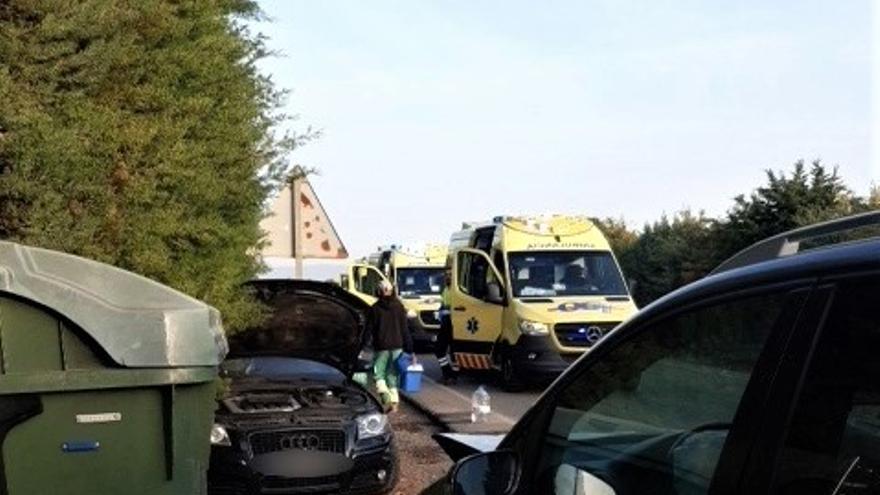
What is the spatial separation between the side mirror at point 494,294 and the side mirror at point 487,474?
12492mm

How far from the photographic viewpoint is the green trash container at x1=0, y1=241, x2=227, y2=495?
386 centimetres

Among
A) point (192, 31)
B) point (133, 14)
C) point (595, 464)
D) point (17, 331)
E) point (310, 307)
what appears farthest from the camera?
point (310, 307)

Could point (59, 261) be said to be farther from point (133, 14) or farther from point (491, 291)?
point (491, 291)

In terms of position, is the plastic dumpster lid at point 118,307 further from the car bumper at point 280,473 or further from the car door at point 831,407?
the car bumper at point 280,473

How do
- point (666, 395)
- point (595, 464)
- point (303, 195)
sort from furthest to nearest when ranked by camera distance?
point (303, 195)
point (595, 464)
point (666, 395)

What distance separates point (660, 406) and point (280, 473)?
4901mm

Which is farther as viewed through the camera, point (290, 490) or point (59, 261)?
point (290, 490)

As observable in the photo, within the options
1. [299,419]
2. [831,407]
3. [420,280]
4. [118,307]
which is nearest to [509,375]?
[299,419]

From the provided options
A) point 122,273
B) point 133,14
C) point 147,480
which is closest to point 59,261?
point 122,273

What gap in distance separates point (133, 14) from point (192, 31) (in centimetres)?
153

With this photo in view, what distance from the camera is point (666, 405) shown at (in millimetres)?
2521

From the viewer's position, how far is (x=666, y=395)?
8.24ft

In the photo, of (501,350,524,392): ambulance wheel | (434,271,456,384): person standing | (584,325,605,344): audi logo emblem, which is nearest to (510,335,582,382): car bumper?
(501,350,524,392): ambulance wheel

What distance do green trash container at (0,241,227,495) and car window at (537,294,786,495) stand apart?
1.76 m
